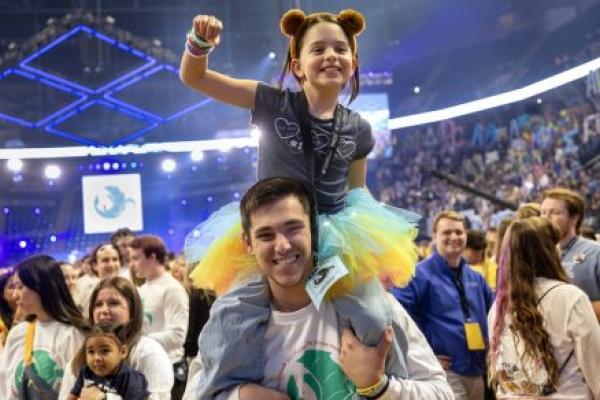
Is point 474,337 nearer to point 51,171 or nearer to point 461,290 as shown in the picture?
point 461,290

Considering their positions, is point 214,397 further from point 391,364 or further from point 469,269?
point 469,269

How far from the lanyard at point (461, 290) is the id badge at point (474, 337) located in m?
0.06

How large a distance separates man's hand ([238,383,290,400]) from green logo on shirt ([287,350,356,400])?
0.05m

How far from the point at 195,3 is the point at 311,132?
1752 cm

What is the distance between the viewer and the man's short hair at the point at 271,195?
180cm

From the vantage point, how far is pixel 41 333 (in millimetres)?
3467

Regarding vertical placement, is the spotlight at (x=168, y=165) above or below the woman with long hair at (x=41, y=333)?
above

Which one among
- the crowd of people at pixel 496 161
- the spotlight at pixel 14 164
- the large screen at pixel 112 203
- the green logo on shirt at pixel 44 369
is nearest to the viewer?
the green logo on shirt at pixel 44 369

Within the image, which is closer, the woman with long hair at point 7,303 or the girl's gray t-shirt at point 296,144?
the girl's gray t-shirt at point 296,144

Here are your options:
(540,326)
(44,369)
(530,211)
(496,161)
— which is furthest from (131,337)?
(496,161)

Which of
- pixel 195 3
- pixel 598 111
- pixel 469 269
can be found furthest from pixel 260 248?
pixel 195 3

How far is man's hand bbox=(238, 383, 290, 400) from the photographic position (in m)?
1.75

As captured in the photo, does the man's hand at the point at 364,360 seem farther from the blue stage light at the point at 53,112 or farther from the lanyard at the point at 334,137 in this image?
the blue stage light at the point at 53,112

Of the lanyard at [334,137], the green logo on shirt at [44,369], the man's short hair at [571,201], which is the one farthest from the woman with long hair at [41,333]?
the man's short hair at [571,201]
